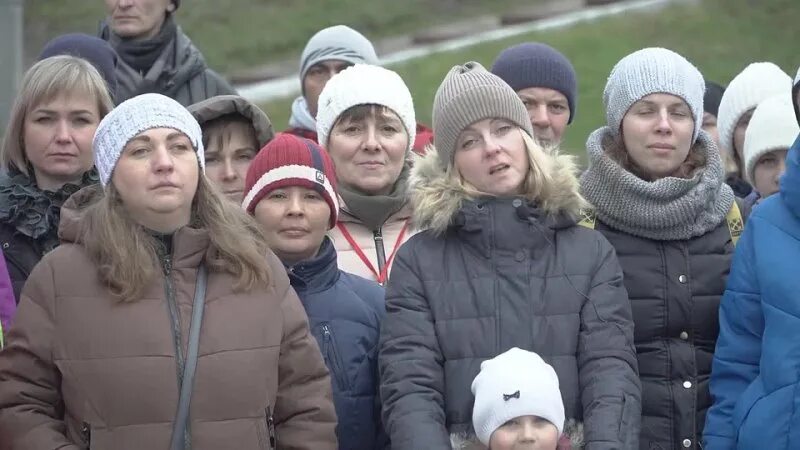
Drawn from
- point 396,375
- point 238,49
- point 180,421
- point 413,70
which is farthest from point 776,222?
point 238,49

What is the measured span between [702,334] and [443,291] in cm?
100

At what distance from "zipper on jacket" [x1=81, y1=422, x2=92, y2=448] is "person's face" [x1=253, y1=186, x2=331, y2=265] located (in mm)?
1081

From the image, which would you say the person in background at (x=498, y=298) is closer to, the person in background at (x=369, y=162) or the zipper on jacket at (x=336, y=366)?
the zipper on jacket at (x=336, y=366)

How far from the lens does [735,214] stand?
5738mm

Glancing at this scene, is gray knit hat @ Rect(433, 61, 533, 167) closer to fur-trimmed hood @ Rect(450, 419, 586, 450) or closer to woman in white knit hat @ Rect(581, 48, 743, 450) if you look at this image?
woman in white knit hat @ Rect(581, 48, 743, 450)

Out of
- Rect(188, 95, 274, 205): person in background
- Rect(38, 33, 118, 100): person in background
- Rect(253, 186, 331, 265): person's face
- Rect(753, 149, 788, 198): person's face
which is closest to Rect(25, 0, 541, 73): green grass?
Rect(38, 33, 118, 100): person in background

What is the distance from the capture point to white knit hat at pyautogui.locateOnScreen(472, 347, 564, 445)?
192 inches

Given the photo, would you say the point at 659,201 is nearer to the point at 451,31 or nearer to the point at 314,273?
the point at 314,273

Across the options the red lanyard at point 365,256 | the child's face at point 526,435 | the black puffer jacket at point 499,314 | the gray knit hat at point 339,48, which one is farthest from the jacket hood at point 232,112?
the child's face at point 526,435

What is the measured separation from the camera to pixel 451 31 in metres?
17.4

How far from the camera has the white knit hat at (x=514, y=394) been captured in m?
4.88

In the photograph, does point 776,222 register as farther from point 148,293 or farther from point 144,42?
point 144,42

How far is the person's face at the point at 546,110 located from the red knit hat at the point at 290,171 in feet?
4.70

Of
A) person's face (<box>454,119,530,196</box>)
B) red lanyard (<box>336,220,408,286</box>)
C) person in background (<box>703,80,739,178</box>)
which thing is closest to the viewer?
person's face (<box>454,119,530,196</box>)
